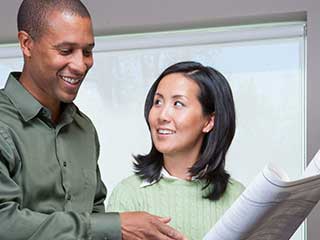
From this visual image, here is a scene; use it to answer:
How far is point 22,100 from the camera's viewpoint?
48.1 inches

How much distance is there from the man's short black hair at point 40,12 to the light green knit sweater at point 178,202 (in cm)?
60

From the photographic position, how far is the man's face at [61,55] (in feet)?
3.92

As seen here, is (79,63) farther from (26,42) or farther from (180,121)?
(180,121)

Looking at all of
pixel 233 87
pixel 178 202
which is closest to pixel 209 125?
pixel 178 202

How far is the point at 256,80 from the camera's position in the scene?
7.27 feet

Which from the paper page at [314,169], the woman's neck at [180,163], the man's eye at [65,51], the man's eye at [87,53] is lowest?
the woman's neck at [180,163]

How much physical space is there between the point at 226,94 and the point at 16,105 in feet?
2.31

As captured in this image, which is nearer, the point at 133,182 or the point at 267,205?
the point at 267,205

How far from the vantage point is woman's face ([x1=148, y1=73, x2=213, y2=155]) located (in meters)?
1.71

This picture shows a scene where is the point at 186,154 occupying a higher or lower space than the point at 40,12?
lower

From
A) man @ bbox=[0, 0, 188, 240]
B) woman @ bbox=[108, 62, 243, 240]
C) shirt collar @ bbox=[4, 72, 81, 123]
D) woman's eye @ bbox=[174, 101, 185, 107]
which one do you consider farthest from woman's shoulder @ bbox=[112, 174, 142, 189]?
shirt collar @ bbox=[4, 72, 81, 123]

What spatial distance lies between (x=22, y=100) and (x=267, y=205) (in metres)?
0.52

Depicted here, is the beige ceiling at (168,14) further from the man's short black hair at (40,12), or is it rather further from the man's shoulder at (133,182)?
the man's short black hair at (40,12)

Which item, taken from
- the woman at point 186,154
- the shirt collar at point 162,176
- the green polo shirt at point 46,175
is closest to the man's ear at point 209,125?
the woman at point 186,154
